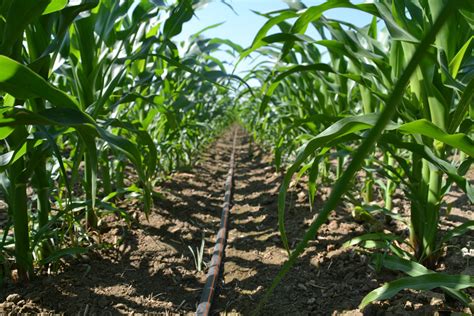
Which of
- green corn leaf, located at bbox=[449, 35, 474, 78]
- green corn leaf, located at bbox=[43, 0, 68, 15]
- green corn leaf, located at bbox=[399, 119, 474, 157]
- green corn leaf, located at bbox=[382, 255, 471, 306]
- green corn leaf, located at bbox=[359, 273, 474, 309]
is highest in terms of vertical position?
green corn leaf, located at bbox=[43, 0, 68, 15]

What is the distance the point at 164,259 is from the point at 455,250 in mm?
1198

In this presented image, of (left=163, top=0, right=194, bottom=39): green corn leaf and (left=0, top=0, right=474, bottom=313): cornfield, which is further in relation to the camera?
(left=163, top=0, right=194, bottom=39): green corn leaf

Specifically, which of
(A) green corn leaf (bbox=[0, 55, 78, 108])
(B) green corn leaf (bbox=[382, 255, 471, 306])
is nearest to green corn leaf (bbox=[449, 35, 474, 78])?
(B) green corn leaf (bbox=[382, 255, 471, 306])

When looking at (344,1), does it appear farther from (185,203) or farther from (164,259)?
(185,203)

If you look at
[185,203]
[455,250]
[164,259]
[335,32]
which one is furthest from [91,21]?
[455,250]

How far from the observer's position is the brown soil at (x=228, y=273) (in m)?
1.25

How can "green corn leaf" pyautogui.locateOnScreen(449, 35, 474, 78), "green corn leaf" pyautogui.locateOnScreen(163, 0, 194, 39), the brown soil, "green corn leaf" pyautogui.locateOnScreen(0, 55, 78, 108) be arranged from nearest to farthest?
1. "green corn leaf" pyautogui.locateOnScreen(0, 55, 78, 108)
2. "green corn leaf" pyautogui.locateOnScreen(449, 35, 474, 78)
3. the brown soil
4. "green corn leaf" pyautogui.locateOnScreen(163, 0, 194, 39)

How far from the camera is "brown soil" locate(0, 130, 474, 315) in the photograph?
4.11 feet

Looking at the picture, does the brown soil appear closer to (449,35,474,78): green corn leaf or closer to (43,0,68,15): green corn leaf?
(449,35,474,78): green corn leaf

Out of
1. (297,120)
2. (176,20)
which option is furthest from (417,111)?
(176,20)

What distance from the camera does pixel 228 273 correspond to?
169cm

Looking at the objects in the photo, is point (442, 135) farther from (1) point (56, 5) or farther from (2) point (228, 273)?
(2) point (228, 273)

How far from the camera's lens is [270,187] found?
10.9 ft

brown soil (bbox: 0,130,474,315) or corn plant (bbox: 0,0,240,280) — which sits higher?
corn plant (bbox: 0,0,240,280)
